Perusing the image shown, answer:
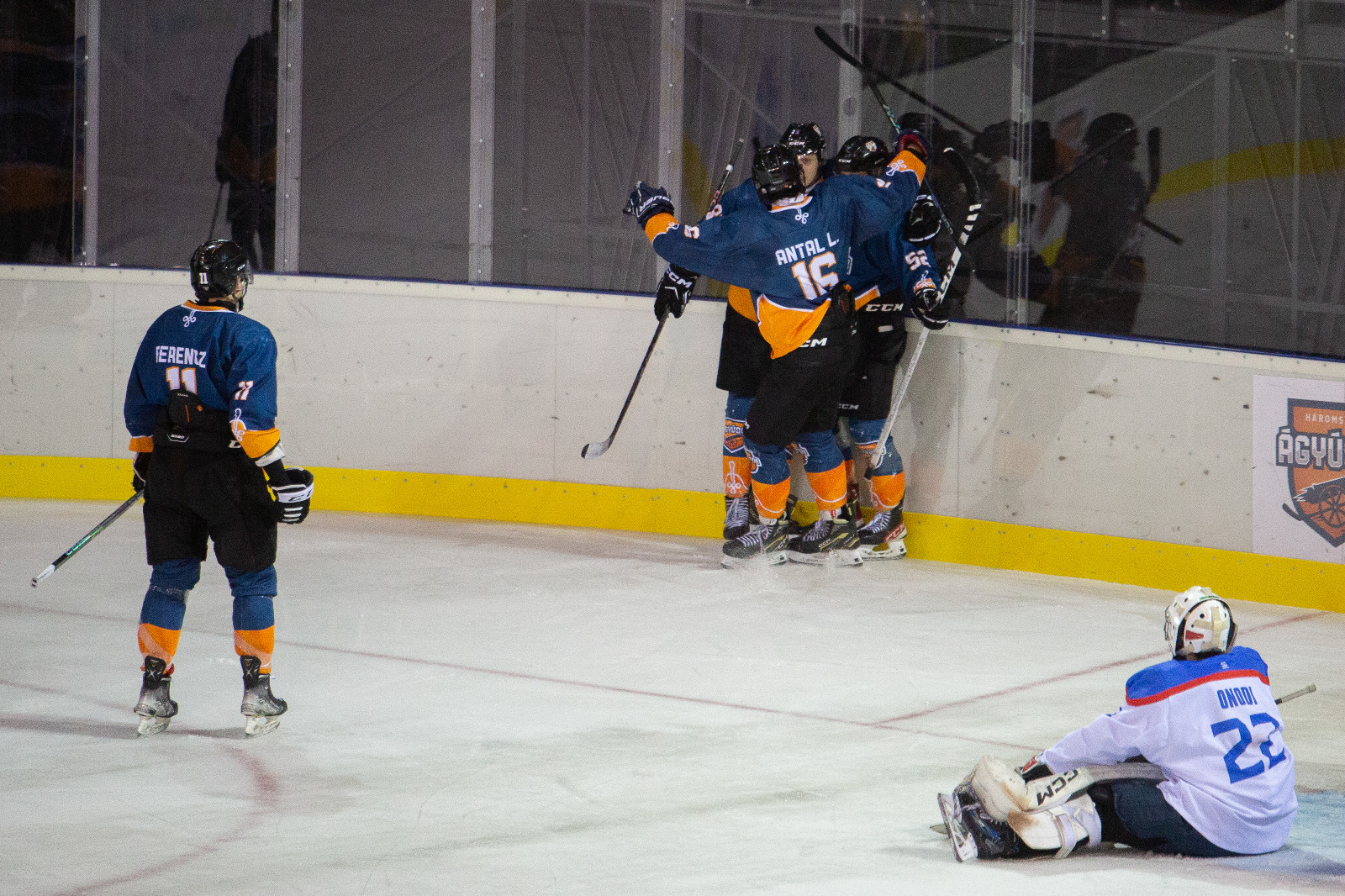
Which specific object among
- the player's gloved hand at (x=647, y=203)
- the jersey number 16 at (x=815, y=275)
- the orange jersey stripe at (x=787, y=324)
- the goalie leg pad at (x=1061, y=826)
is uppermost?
the player's gloved hand at (x=647, y=203)

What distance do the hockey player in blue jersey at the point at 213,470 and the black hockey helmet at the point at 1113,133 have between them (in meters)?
3.75

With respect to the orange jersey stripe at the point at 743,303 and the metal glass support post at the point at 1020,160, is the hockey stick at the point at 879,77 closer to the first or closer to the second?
the metal glass support post at the point at 1020,160

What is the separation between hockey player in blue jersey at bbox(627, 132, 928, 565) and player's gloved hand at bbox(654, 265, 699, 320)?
31 centimetres

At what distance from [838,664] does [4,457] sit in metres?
4.58

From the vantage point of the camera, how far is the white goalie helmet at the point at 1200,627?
340cm

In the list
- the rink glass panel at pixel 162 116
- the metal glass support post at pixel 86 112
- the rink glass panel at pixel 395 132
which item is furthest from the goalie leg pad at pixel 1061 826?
the metal glass support post at pixel 86 112

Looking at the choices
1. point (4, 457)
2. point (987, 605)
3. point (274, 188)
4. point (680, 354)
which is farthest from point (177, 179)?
point (987, 605)

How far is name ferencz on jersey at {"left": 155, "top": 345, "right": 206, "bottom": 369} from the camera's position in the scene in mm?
4328

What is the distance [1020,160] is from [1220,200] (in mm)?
832

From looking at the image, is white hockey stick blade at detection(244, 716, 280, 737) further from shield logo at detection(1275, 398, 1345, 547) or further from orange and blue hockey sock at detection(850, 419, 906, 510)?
shield logo at detection(1275, 398, 1345, 547)

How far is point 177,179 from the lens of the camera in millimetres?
8359

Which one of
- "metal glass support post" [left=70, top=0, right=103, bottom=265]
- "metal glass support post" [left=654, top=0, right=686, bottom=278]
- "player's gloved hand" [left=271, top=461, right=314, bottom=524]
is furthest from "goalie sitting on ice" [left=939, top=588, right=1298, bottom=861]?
"metal glass support post" [left=70, top=0, right=103, bottom=265]

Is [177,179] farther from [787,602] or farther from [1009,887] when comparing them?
[1009,887]

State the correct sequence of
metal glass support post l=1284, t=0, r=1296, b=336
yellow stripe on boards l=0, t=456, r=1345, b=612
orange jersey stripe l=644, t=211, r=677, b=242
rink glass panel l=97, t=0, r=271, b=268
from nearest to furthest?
yellow stripe on boards l=0, t=456, r=1345, b=612
metal glass support post l=1284, t=0, r=1296, b=336
orange jersey stripe l=644, t=211, r=677, b=242
rink glass panel l=97, t=0, r=271, b=268
